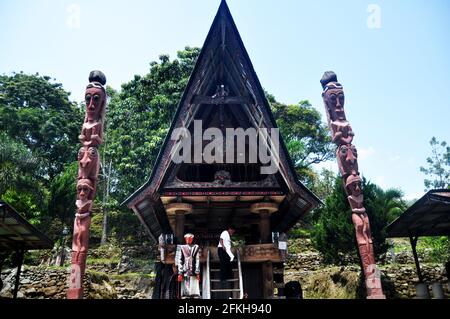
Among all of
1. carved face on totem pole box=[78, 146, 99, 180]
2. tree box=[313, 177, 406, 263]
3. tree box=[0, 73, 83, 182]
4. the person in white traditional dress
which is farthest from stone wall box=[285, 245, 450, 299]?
tree box=[0, 73, 83, 182]

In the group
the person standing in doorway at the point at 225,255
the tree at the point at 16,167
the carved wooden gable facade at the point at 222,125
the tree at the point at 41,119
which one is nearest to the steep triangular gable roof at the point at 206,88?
the carved wooden gable facade at the point at 222,125

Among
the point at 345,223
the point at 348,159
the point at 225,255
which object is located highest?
the point at 345,223

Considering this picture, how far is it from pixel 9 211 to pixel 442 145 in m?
41.3

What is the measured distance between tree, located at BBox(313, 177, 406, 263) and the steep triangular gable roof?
8.69 metres

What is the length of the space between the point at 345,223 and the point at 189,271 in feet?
37.8

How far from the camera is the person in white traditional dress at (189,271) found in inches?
314

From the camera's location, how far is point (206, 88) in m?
10.6

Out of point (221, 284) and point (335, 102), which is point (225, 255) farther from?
point (335, 102)

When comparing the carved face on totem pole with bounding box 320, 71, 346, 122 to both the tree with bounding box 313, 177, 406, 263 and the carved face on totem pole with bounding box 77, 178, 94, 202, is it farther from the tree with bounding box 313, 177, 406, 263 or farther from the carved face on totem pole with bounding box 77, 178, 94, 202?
the tree with bounding box 313, 177, 406, 263

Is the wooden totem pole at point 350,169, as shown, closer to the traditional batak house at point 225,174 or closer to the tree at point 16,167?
the traditional batak house at point 225,174

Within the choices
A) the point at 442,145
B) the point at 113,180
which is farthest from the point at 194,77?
the point at 442,145

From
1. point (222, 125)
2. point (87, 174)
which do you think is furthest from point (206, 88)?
point (87, 174)

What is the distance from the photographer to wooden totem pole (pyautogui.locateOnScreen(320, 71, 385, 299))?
808 cm
